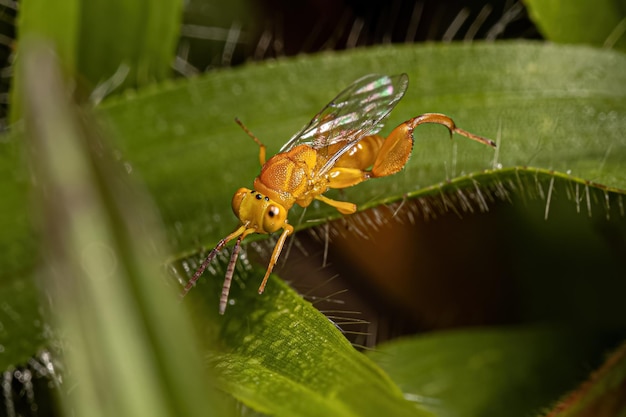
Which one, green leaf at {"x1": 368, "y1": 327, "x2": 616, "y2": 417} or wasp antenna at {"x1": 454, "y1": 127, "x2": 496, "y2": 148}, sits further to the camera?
green leaf at {"x1": 368, "y1": 327, "x2": 616, "y2": 417}

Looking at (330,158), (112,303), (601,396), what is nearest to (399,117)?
(330,158)

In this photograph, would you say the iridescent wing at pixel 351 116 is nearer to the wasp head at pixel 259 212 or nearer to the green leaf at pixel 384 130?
the green leaf at pixel 384 130

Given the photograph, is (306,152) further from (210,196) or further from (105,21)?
(105,21)

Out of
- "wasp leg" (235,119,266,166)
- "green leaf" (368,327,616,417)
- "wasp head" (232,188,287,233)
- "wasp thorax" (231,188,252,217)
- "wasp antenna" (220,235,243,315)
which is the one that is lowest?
"green leaf" (368,327,616,417)

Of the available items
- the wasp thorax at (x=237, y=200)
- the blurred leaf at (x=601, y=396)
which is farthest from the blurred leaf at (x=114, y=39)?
the blurred leaf at (x=601, y=396)

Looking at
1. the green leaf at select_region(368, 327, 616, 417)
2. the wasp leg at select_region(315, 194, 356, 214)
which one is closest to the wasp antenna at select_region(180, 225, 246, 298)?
the wasp leg at select_region(315, 194, 356, 214)

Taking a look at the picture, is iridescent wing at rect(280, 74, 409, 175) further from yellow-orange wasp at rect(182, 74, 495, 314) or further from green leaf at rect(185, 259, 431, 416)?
green leaf at rect(185, 259, 431, 416)
